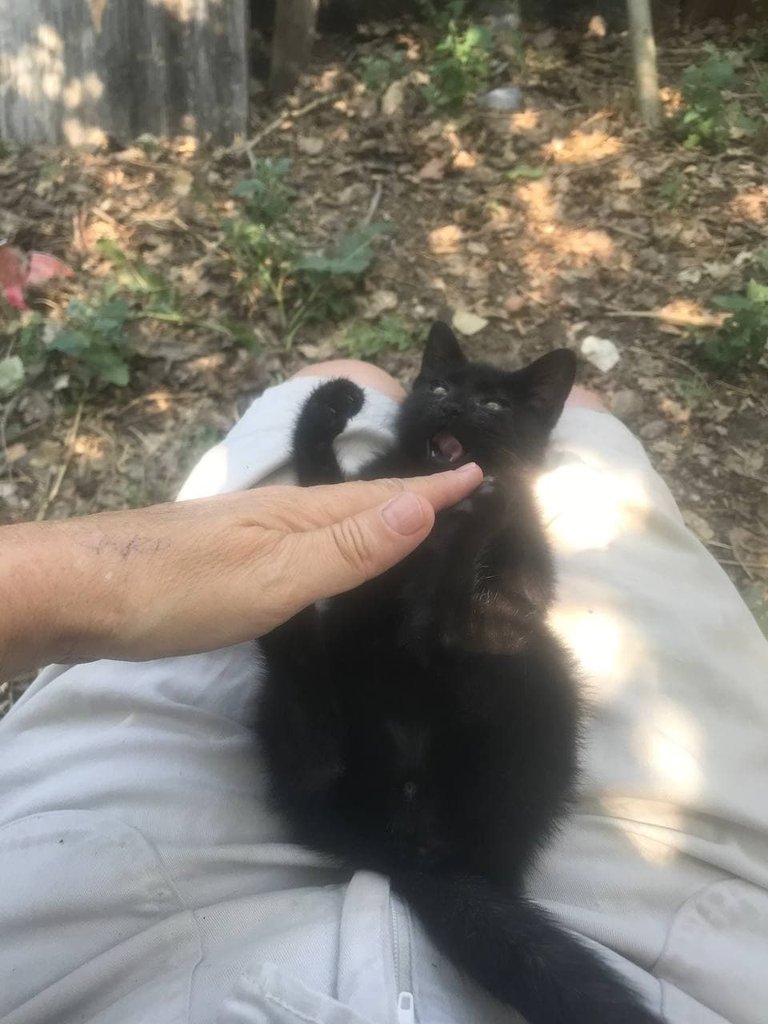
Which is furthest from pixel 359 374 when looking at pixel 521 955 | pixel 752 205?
pixel 752 205

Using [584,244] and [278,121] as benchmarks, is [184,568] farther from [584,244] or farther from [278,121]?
[278,121]

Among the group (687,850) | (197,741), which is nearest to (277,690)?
(197,741)

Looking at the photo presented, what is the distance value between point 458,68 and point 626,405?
7.63 ft

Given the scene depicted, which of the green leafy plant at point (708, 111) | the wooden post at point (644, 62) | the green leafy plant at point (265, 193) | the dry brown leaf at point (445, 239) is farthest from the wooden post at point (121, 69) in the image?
the green leafy plant at point (708, 111)

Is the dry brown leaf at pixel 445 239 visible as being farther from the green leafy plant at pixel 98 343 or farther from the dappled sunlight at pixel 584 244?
the green leafy plant at pixel 98 343

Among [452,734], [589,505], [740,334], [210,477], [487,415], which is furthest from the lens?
[740,334]

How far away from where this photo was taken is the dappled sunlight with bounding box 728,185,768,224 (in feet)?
13.1

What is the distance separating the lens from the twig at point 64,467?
10.9ft

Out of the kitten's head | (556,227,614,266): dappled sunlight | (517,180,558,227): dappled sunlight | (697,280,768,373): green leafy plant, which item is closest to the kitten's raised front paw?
the kitten's head

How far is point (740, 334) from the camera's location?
3285 mm

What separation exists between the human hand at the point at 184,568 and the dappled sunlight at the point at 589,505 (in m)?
0.70

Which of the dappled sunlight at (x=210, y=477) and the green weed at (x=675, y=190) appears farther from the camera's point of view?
the green weed at (x=675, y=190)

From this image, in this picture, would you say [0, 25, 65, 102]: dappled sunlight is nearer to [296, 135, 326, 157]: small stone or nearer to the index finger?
[296, 135, 326, 157]: small stone

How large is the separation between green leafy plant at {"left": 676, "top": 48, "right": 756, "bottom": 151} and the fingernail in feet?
11.6
